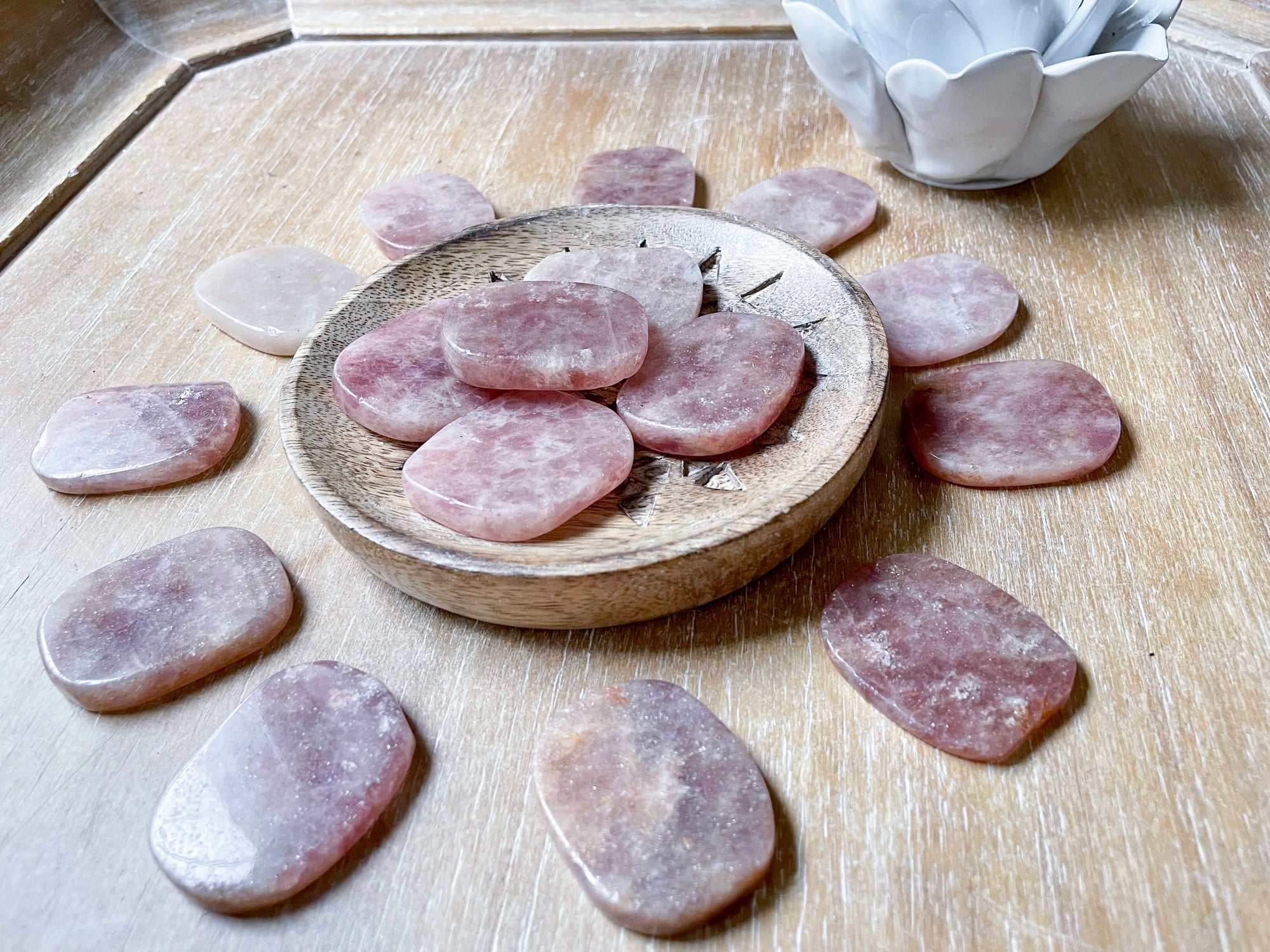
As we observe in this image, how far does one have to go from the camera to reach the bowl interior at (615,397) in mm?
518

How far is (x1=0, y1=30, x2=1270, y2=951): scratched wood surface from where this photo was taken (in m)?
0.44

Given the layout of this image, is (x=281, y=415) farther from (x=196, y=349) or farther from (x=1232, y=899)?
(x=1232, y=899)

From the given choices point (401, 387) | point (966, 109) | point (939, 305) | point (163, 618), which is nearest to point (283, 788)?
point (163, 618)

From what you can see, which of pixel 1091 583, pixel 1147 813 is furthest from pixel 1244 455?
pixel 1147 813

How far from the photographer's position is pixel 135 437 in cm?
66

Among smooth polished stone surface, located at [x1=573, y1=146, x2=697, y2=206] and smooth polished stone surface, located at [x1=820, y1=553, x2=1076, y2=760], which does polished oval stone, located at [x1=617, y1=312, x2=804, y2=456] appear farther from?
smooth polished stone surface, located at [x1=573, y1=146, x2=697, y2=206]

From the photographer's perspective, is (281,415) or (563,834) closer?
(563,834)

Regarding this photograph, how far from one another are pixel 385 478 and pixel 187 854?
225mm

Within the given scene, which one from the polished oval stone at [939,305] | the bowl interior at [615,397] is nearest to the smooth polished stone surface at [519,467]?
the bowl interior at [615,397]

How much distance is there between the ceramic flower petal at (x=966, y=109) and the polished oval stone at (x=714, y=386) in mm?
277

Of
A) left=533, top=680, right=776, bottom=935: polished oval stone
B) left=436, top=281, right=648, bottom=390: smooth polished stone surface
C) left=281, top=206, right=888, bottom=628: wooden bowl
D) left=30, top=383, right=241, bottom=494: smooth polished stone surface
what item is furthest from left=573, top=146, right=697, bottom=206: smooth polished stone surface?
left=533, top=680, right=776, bottom=935: polished oval stone

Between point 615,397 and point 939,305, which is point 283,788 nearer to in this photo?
point 615,397

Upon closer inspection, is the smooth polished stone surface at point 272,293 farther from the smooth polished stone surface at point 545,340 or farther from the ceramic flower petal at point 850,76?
the ceramic flower petal at point 850,76

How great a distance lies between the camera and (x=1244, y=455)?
632 mm
